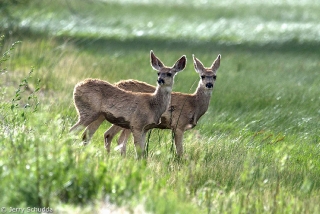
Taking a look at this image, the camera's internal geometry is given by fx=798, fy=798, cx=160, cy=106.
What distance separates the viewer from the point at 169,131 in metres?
12.0

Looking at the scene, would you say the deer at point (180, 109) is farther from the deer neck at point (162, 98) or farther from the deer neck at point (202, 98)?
→ the deer neck at point (162, 98)

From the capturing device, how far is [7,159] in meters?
7.74

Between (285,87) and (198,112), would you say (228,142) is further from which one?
(285,87)

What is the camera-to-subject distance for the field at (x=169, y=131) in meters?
7.34

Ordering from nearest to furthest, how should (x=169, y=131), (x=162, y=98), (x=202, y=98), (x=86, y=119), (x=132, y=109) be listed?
1. (x=86, y=119)
2. (x=132, y=109)
3. (x=162, y=98)
4. (x=202, y=98)
5. (x=169, y=131)

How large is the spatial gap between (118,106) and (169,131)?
5.69ft

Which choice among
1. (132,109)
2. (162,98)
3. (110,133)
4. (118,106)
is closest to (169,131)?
(110,133)

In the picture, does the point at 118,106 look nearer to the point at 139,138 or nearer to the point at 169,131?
the point at 139,138

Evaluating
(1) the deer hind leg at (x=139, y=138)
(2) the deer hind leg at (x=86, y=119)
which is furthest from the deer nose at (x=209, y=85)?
(2) the deer hind leg at (x=86, y=119)

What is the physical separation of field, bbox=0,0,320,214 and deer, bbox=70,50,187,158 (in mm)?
357

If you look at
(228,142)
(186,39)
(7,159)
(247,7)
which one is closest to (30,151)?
(7,159)

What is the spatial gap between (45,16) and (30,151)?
69.1ft

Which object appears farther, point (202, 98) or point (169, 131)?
point (169, 131)

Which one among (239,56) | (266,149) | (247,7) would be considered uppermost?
(247,7)
